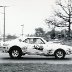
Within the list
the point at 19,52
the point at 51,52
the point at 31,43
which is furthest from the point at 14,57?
the point at 51,52

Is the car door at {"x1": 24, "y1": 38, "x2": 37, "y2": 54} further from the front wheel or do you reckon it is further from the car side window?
the front wheel

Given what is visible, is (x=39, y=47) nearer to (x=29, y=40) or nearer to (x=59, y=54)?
(x=29, y=40)

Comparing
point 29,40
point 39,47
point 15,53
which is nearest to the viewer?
point 39,47

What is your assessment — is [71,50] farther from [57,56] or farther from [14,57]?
[14,57]

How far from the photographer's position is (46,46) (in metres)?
15.5

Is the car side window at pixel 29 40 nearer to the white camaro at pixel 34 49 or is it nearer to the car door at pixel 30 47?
the car door at pixel 30 47

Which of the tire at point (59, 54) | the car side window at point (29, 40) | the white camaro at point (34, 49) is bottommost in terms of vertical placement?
the tire at point (59, 54)

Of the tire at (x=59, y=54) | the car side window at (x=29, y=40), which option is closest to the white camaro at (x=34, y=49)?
the tire at (x=59, y=54)

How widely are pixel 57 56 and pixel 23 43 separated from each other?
2.39 m

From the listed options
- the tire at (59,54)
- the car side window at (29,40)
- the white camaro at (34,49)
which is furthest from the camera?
the car side window at (29,40)

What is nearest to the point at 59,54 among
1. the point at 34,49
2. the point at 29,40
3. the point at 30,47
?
the point at 34,49

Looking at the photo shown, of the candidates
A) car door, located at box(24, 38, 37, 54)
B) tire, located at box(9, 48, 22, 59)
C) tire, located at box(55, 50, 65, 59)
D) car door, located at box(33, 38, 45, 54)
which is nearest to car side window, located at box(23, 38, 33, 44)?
car door, located at box(24, 38, 37, 54)

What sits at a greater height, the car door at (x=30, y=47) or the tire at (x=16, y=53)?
the car door at (x=30, y=47)

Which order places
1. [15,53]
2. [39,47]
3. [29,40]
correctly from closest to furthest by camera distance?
1. [39,47]
2. [15,53]
3. [29,40]
